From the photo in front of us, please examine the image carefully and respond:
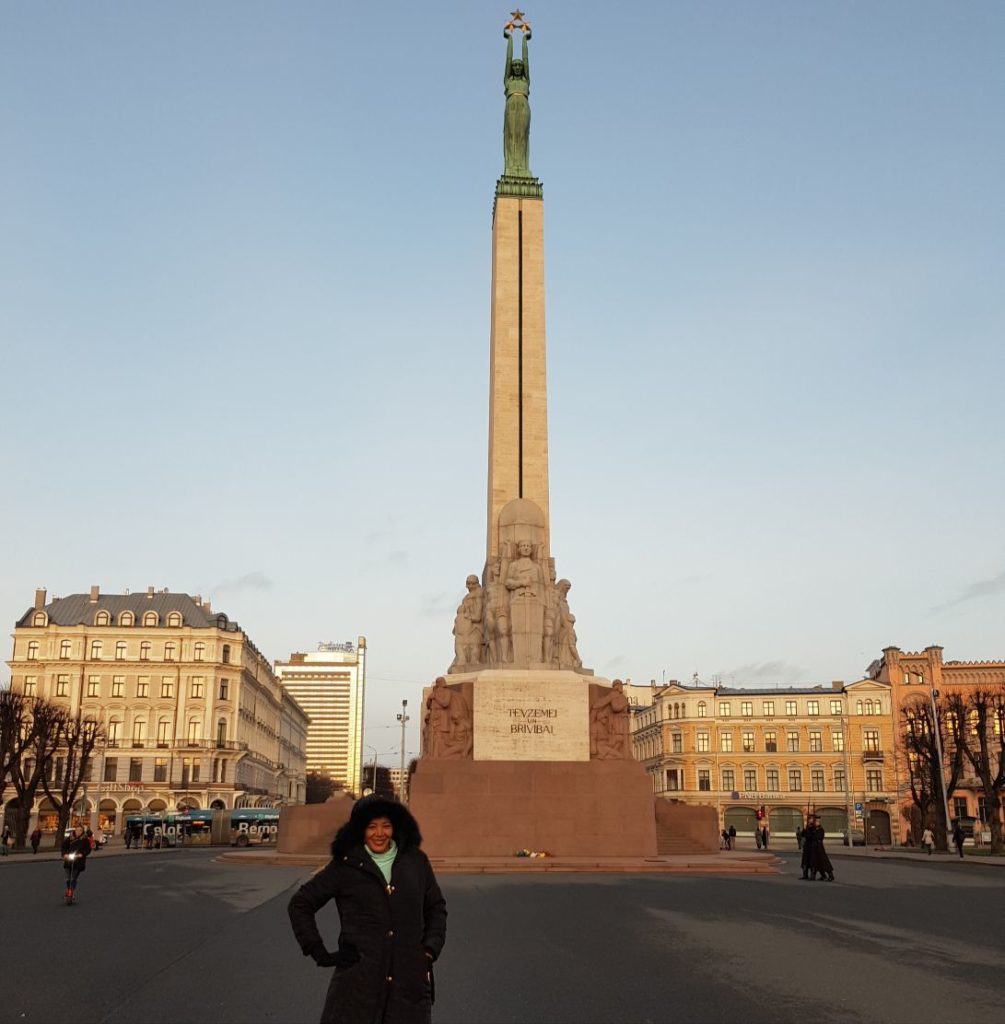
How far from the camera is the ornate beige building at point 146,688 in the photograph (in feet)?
277

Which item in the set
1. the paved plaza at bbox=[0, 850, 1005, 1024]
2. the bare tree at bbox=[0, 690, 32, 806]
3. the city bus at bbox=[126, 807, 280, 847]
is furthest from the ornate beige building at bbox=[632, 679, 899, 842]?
the paved plaza at bbox=[0, 850, 1005, 1024]

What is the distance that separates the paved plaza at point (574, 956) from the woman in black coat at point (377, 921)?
10.9 ft

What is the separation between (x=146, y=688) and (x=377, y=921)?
3438 inches

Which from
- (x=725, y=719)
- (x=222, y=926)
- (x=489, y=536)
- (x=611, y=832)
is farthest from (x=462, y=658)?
(x=725, y=719)

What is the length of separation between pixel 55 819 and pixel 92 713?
8.23 metres

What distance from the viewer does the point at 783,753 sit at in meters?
85.8

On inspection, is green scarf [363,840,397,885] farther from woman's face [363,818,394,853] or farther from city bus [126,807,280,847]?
city bus [126,807,280,847]

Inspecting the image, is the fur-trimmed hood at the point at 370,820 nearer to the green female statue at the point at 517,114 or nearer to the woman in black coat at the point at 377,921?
the woman in black coat at the point at 377,921

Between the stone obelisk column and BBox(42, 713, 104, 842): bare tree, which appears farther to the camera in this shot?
BBox(42, 713, 104, 842): bare tree

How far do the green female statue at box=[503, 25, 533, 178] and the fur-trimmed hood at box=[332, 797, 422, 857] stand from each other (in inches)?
1330

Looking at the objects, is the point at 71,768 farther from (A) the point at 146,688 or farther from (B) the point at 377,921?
(B) the point at 377,921

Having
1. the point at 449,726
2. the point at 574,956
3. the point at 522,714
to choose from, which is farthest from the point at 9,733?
the point at 574,956

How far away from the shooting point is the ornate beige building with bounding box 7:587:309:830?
277 ft

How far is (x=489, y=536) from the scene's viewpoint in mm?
32812
